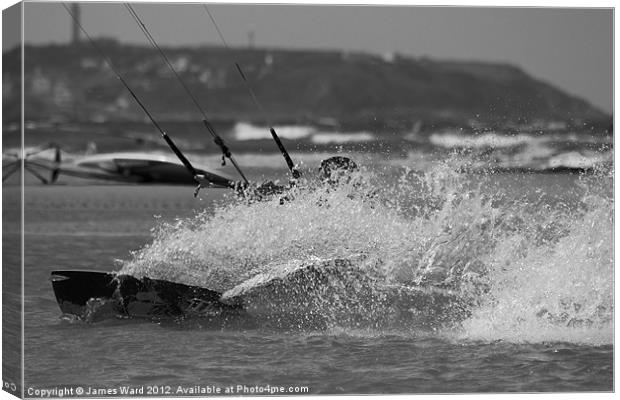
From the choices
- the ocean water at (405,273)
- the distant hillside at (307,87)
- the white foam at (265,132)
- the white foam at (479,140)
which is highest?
the distant hillside at (307,87)

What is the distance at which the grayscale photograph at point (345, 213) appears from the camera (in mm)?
7355

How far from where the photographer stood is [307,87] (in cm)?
866

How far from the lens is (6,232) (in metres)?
7.28

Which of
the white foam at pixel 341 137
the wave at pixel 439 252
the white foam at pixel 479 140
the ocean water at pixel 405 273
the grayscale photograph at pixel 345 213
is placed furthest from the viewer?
the white foam at pixel 341 137

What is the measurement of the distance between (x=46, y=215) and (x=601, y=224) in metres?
5.20

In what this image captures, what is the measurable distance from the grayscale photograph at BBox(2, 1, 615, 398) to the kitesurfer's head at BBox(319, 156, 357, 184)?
13 mm

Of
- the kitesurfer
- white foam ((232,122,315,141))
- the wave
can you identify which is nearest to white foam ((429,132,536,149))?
the wave

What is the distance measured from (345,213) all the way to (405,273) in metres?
0.51

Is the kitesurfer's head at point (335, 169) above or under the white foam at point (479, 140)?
under

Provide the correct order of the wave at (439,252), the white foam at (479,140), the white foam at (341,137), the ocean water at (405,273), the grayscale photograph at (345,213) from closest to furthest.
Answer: the grayscale photograph at (345,213)
the ocean water at (405,273)
the wave at (439,252)
the white foam at (479,140)
the white foam at (341,137)

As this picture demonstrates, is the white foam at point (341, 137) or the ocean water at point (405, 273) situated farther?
the white foam at point (341, 137)

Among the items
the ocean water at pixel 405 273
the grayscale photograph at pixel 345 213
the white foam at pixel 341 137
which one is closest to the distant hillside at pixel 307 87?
the grayscale photograph at pixel 345 213

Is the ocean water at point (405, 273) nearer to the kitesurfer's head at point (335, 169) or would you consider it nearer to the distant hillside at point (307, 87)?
the kitesurfer's head at point (335, 169)

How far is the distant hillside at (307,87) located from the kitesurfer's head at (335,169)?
19.9 inches
